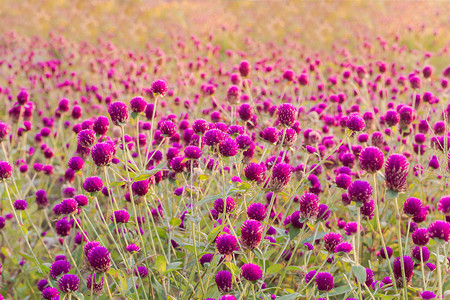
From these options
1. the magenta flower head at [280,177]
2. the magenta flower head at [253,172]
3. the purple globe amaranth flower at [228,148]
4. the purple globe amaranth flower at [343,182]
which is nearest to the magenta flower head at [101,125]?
the purple globe amaranth flower at [228,148]

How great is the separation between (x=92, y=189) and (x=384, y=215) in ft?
5.90

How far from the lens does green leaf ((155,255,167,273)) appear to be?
161 cm

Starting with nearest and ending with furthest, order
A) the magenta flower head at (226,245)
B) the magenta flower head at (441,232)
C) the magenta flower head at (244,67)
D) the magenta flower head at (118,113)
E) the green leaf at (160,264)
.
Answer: the magenta flower head at (441,232), the magenta flower head at (226,245), the green leaf at (160,264), the magenta flower head at (118,113), the magenta flower head at (244,67)

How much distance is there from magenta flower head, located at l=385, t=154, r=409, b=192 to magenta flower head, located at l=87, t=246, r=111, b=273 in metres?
1.02

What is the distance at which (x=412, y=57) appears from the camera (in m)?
7.92

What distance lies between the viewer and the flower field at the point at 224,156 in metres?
1.69

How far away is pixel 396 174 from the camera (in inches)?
56.7

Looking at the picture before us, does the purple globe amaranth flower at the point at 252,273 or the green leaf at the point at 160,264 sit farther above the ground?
the purple globe amaranth flower at the point at 252,273

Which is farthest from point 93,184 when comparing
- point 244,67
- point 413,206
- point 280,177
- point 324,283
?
point 244,67

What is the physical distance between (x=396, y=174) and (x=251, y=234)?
54 cm

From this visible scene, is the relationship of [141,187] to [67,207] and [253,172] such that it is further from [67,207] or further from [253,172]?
[253,172]

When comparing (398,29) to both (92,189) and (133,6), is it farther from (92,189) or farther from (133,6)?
(92,189)

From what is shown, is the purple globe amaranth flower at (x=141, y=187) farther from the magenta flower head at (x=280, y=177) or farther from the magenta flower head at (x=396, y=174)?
the magenta flower head at (x=396, y=174)

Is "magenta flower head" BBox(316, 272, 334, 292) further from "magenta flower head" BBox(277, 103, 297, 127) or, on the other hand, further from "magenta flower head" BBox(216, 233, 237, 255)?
"magenta flower head" BBox(277, 103, 297, 127)
